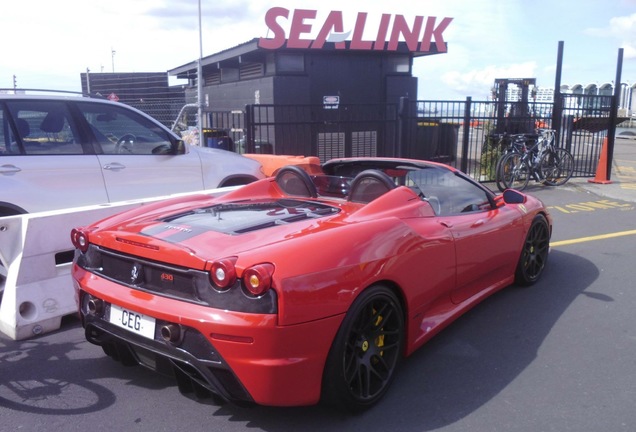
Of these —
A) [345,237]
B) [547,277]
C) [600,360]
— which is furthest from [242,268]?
[547,277]

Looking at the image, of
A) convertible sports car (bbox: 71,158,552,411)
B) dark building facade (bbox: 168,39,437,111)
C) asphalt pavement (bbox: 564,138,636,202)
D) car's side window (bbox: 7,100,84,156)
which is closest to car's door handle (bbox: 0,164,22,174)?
car's side window (bbox: 7,100,84,156)

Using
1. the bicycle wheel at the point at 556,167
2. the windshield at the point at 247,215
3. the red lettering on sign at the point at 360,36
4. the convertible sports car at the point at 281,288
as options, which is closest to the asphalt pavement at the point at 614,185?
the bicycle wheel at the point at 556,167

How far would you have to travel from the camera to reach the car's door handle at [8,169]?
512 cm

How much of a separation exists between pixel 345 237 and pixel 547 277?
3.37 m

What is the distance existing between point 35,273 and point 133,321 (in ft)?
5.82

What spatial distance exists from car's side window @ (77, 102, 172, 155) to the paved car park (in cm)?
215

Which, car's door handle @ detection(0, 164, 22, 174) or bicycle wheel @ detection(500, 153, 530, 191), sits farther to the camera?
bicycle wheel @ detection(500, 153, 530, 191)

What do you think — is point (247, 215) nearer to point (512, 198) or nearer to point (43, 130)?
point (512, 198)

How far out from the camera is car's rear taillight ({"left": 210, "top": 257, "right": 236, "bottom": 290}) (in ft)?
8.57

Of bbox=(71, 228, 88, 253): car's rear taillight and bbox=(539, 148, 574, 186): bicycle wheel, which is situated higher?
bbox=(71, 228, 88, 253): car's rear taillight

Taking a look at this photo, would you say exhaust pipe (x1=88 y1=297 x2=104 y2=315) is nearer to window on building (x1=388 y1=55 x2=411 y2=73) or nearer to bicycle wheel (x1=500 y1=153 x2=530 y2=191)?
bicycle wheel (x1=500 y1=153 x2=530 y2=191)

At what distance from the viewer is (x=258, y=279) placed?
2572mm

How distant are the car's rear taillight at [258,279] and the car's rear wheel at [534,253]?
10.3 ft

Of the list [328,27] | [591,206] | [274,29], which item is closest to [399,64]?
[328,27]
